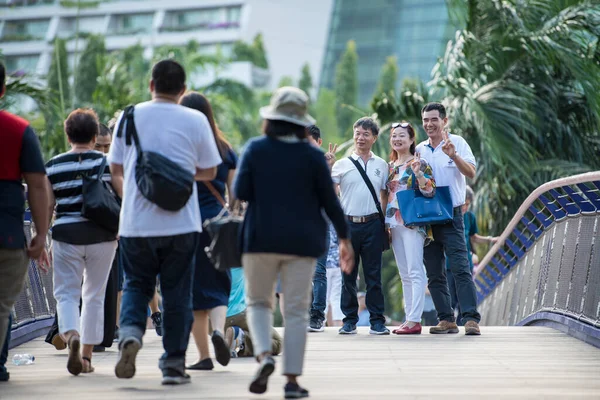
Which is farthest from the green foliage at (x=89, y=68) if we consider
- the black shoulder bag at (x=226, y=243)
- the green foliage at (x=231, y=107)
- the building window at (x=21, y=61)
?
the black shoulder bag at (x=226, y=243)

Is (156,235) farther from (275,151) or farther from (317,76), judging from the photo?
(317,76)

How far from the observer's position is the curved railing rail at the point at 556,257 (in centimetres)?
899

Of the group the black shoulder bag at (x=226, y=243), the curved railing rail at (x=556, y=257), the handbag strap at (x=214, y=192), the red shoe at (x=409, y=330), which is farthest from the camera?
the red shoe at (x=409, y=330)

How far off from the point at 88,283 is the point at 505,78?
1223cm

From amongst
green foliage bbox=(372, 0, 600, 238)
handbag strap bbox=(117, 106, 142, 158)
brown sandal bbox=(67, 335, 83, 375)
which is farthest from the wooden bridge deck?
green foliage bbox=(372, 0, 600, 238)

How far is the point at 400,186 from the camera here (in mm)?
9469

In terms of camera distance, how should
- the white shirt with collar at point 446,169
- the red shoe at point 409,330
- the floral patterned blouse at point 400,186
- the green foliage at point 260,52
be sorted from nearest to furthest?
the floral patterned blouse at point 400,186
the white shirt with collar at point 446,169
the red shoe at point 409,330
the green foliage at point 260,52

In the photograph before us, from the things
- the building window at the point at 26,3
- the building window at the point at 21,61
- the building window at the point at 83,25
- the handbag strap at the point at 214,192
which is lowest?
the handbag strap at the point at 214,192

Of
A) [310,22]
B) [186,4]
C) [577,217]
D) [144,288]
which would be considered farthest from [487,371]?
[310,22]

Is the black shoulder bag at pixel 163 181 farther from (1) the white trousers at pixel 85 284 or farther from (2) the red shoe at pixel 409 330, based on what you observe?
(2) the red shoe at pixel 409 330

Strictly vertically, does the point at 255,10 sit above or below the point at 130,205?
above

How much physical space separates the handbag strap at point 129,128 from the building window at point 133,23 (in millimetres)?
109620

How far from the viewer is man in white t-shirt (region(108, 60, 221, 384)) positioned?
604 centimetres

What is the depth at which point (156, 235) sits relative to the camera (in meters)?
6.02
